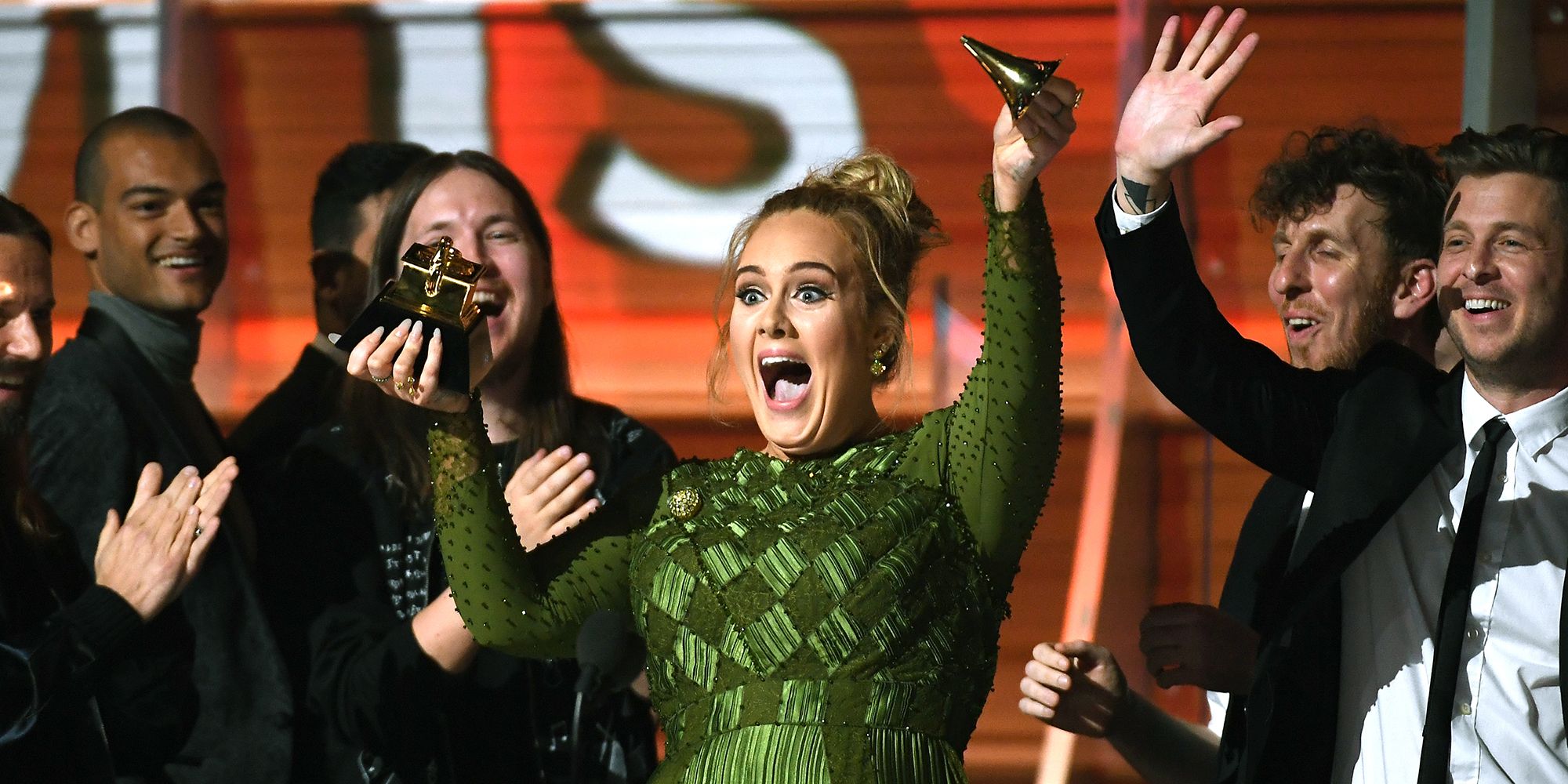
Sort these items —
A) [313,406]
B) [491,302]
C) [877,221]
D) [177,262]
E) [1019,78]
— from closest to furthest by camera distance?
[1019,78]
[877,221]
[491,302]
[177,262]
[313,406]

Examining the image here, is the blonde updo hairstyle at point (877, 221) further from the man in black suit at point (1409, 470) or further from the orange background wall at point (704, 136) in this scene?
the orange background wall at point (704, 136)

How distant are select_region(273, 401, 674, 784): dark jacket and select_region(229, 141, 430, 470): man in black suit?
1.58ft

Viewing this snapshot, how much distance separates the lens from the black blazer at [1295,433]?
2023mm

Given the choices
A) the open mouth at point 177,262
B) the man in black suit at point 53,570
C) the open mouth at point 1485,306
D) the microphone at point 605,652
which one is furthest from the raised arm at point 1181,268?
the open mouth at point 177,262

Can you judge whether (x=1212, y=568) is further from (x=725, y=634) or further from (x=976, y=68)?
(x=725, y=634)

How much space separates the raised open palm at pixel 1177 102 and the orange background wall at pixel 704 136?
8.13ft

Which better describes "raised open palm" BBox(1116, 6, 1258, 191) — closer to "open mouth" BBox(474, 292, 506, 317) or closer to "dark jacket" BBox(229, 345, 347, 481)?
"open mouth" BBox(474, 292, 506, 317)

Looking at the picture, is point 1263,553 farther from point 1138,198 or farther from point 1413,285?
point 1138,198

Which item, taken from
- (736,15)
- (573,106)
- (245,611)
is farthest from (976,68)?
(245,611)

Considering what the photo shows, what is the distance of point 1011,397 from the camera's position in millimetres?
1932

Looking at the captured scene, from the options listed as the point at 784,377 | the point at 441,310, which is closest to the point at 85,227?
the point at 441,310

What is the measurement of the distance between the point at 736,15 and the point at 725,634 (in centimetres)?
338

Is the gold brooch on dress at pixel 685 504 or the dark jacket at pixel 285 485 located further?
the dark jacket at pixel 285 485

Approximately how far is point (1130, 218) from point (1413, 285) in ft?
2.64
